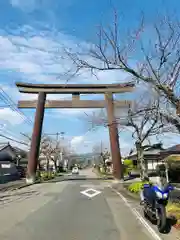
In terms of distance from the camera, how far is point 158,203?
8242 millimetres

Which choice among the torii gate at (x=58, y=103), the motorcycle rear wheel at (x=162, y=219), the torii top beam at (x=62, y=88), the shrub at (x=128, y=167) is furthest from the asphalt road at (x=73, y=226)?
the shrub at (x=128, y=167)

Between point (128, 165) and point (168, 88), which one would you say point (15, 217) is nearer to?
point (168, 88)

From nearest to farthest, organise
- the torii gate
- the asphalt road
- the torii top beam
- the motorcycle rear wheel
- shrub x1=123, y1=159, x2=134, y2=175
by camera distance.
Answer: the asphalt road
the motorcycle rear wheel
the torii gate
the torii top beam
shrub x1=123, y1=159, x2=134, y2=175

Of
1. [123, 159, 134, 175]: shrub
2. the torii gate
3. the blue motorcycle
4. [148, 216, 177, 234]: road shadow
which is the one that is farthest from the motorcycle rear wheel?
[123, 159, 134, 175]: shrub

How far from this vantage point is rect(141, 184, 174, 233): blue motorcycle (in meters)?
7.87

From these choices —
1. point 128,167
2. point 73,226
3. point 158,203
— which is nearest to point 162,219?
point 158,203

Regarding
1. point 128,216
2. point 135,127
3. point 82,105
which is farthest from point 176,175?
point 128,216

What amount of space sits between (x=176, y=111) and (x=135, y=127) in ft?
44.3

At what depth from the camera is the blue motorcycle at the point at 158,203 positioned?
7868mm

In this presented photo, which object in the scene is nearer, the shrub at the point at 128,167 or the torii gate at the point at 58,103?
the torii gate at the point at 58,103

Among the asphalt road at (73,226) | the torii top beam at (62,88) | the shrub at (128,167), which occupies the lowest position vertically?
the asphalt road at (73,226)

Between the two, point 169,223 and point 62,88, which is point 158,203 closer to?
point 169,223

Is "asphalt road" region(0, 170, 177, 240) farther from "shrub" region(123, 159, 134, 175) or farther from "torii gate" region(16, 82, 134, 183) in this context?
"shrub" region(123, 159, 134, 175)

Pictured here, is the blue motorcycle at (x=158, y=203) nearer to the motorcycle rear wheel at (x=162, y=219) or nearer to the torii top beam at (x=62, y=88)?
the motorcycle rear wheel at (x=162, y=219)
